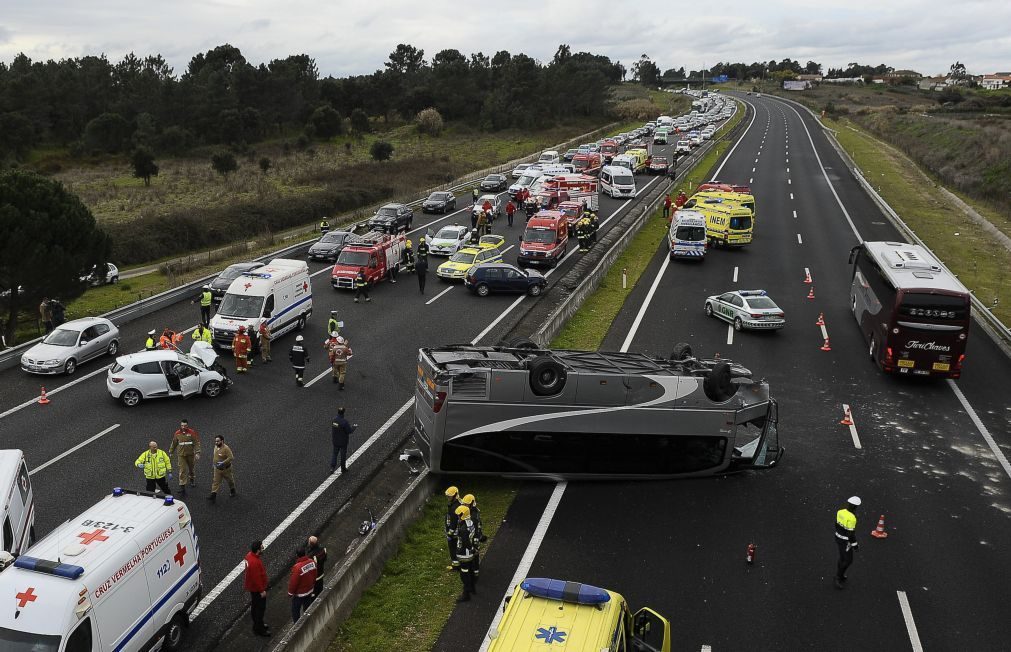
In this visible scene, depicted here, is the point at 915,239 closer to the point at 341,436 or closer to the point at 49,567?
the point at 341,436

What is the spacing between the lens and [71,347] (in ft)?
78.4

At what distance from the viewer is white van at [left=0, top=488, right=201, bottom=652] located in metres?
9.46

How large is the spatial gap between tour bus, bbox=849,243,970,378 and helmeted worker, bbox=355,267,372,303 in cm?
1917

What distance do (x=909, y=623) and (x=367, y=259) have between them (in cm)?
2549

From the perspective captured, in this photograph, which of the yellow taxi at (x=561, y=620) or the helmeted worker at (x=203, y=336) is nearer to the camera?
the yellow taxi at (x=561, y=620)

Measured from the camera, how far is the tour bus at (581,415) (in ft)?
A: 49.7

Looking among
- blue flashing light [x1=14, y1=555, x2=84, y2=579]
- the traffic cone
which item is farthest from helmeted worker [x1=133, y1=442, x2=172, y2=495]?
the traffic cone

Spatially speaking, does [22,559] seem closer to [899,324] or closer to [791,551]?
[791,551]

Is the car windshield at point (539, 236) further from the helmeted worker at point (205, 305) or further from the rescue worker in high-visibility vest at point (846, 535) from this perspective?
the rescue worker in high-visibility vest at point (846, 535)

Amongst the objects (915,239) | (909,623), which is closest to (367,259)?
(909,623)

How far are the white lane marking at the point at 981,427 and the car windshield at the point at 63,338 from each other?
2602cm

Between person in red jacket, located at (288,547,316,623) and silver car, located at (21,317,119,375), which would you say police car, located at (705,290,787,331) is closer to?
person in red jacket, located at (288,547,316,623)

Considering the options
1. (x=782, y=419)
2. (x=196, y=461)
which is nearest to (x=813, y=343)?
(x=782, y=419)

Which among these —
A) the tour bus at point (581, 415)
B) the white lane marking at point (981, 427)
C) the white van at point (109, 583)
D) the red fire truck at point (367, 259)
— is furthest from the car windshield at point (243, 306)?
the white lane marking at point (981, 427)
